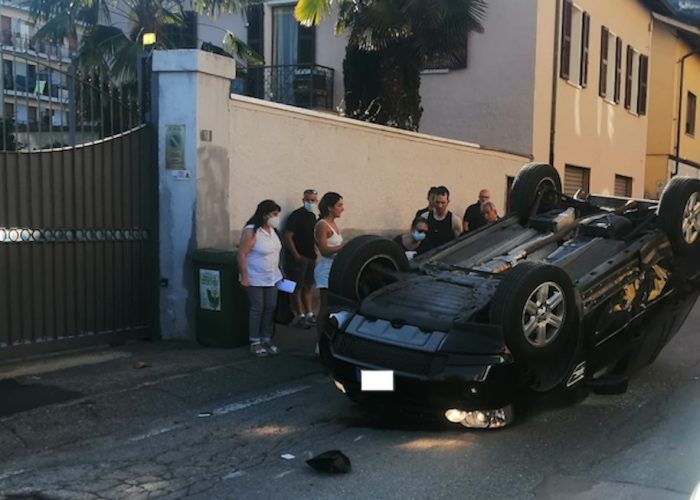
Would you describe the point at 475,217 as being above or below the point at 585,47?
below

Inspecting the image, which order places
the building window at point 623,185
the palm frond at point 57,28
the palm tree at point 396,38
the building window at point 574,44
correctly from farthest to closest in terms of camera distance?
1. the building window at point 623,185
2. the building window at point 574,44
3. the palm frond at point 57,28
4. the palm tree at point 396,38

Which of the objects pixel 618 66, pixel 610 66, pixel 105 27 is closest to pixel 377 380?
pixel 105 27

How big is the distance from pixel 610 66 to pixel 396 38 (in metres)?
10.2

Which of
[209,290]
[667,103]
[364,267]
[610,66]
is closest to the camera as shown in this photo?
[364,267]

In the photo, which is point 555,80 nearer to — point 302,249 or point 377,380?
point 302,249

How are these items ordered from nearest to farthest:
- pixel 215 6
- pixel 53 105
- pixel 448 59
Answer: pixel 53 105, pixel 448 59, pixel 215 6

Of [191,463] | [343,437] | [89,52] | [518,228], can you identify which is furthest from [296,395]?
[89,52]

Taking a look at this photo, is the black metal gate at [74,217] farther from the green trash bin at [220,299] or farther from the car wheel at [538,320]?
the car wheel at [538,320]

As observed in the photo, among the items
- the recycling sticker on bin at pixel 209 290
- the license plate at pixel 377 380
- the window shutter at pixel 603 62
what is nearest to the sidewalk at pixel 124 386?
the recycling sticker on bin at pixel 209 290

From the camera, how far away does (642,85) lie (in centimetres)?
2448

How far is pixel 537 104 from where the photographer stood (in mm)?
17016

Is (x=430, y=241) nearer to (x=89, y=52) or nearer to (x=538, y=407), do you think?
(x=538, y=407)

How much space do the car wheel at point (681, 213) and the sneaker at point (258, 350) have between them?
12.5 ft

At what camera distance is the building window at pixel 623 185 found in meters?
23.5
